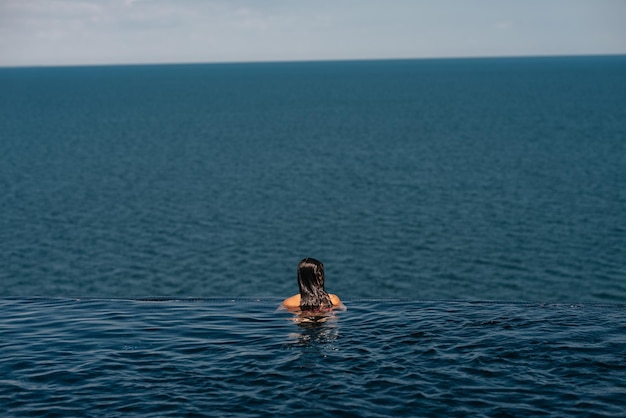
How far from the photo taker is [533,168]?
8456 cm

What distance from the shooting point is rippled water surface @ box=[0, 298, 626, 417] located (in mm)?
14219

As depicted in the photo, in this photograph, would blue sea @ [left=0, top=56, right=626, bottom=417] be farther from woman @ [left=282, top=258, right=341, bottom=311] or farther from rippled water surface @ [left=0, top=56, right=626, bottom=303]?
woman @ [left=282, top=258, right=341, bottom=311]

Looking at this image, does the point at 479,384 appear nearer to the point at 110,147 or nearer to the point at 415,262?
the point at 415,262

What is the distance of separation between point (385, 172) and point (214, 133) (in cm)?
5161

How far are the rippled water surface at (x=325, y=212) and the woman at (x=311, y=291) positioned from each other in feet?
80.0

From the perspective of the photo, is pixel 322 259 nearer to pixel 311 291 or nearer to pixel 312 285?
pixel 311 291

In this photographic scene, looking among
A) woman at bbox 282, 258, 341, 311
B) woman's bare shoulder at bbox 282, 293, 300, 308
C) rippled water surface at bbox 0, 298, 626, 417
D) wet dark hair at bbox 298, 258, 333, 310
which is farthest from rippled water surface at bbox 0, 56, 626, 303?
wet dark hair at bbox 298, 258, 333, 310

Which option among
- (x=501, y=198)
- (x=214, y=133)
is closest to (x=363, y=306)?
(x=501, y=198)

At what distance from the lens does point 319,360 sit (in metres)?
16.6

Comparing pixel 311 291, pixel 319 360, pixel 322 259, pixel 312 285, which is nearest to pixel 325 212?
pixel 322 259

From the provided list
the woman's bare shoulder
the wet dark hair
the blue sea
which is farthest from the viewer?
the woman's bare shoulder

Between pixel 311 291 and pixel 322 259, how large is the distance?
31.6 meters

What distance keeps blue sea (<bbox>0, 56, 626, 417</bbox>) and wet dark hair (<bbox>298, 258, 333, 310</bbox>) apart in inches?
26.6

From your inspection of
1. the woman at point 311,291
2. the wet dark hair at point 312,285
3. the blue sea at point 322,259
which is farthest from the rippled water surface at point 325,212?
the wet dark hair at point 312,285
